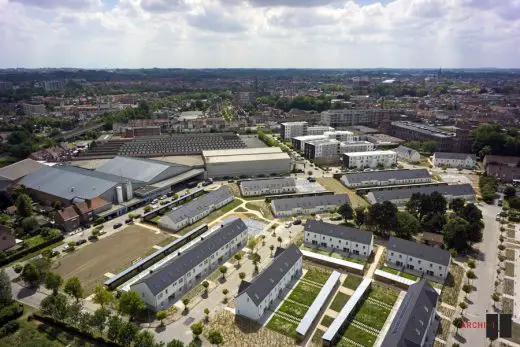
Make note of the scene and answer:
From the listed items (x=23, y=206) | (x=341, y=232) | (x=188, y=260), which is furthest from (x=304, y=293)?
(x=23, y=206)

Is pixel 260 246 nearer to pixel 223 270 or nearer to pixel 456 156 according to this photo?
pixel 223 270

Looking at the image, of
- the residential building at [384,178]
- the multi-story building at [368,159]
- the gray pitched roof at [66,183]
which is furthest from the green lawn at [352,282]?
the multi-story building at [368,159]

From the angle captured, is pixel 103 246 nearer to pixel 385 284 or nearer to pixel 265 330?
pixel 265 330

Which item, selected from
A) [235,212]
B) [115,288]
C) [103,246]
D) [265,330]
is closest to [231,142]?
[235,212]

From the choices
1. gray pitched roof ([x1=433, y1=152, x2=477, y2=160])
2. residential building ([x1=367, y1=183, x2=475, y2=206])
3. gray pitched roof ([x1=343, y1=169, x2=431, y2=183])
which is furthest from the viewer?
gray pitched roof ([x1=433, y1=152, x2=477, y2=160])

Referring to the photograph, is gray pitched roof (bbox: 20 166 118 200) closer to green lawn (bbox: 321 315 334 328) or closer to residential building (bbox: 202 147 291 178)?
residential building (bbox: 202 147 291 178)

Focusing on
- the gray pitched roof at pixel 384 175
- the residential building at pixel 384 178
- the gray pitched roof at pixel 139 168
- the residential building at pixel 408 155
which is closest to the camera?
the gray pitched roof at pixel 139 168

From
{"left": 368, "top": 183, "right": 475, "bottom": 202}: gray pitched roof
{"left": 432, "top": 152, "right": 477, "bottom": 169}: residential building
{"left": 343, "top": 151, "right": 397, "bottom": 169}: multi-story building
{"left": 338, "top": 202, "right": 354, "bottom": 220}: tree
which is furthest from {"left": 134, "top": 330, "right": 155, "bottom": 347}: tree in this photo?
{"left": 432, "top": 152, "right": 477, "bottom": 169}: residential building

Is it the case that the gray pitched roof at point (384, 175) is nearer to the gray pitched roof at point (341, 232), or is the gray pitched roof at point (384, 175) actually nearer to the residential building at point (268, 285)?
the gray pitched roof at point (341, 232)
